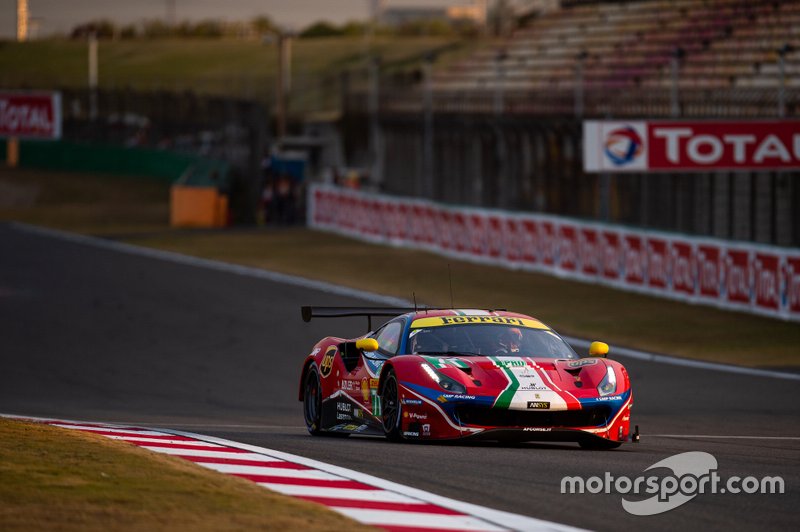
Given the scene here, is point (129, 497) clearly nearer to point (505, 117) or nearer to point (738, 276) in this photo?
point (738, 276)

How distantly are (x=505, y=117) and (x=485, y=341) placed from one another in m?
31.5

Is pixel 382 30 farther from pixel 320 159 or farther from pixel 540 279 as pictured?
pixel 540 279

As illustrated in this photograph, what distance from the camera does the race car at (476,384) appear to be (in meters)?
11.5

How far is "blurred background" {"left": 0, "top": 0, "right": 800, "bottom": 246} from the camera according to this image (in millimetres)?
34906

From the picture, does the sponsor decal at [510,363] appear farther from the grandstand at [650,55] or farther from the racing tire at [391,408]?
the grandstand at [650,55]

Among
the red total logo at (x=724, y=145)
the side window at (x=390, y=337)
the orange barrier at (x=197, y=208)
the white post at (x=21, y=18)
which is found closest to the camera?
the side window at (x=390, y=337)

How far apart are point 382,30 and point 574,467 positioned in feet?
385

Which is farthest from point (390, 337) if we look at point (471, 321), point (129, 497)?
point (129, 497)

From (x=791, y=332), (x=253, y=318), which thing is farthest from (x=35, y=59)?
(x=791, y=332)

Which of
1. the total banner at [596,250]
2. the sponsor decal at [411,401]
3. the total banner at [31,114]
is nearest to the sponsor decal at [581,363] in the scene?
the sponsor decal at [411,401]

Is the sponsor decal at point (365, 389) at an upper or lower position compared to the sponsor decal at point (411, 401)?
lower

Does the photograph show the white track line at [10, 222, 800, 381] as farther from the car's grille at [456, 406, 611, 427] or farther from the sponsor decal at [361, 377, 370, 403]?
the car's grille at [456, 406, 611, 427]

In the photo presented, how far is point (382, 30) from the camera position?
12588cm

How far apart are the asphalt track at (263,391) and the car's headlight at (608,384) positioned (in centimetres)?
47
